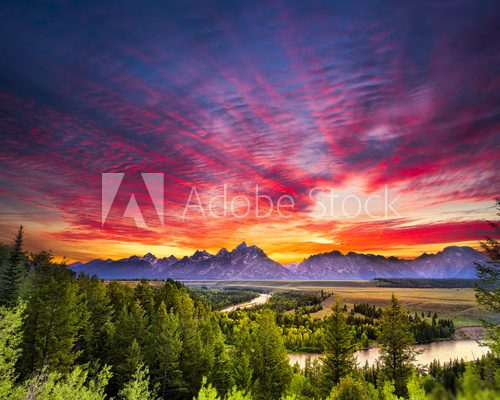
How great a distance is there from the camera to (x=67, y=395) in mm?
21344

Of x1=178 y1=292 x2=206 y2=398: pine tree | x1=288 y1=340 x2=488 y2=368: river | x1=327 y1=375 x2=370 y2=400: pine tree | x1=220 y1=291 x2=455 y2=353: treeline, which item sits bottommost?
x1=288 y1=340 x2=488 y2=368: river

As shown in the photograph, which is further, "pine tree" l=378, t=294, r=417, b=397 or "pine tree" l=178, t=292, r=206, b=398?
"pine tree" l=178, t=292, r=206, b=398

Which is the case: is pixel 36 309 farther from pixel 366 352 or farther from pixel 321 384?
pixel 366 352

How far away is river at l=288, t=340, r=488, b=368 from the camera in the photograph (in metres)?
123

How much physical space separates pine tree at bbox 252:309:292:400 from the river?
79670 millimetres

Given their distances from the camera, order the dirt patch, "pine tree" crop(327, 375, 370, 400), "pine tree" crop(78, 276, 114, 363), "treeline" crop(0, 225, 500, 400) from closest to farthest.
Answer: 1. "pine tree" crop(327, 375, 370, 400)
2. "treeline" crop(0, 225, 500, 400)
3. "pine tree" crop(78, 276, 114, 363)
4. the dirt patch

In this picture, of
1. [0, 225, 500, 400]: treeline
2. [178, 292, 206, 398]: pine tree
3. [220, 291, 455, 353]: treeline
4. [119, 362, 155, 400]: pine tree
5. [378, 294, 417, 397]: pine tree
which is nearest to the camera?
[119, 362, 155, 400]: pine tree

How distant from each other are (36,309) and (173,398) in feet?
76.2

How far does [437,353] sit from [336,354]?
4904 inches

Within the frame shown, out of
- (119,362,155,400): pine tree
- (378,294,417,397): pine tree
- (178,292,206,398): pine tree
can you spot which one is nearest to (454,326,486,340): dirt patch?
(378,294,417,397): pine tree

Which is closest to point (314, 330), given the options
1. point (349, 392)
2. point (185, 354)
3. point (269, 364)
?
point (269, 364)

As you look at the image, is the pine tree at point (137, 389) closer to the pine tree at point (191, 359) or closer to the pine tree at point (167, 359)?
the pine tree at point (167, 359)

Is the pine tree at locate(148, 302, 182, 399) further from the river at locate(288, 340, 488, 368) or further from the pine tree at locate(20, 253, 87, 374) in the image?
the river at locate(288, 340, 488, 368)

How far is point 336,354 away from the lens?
1687 inches
